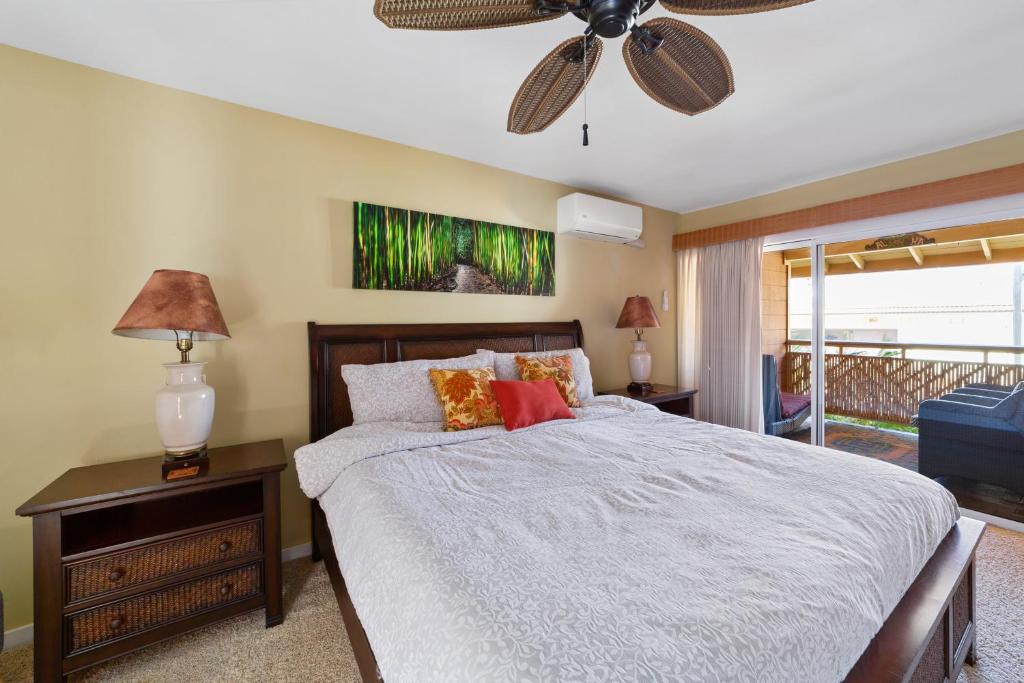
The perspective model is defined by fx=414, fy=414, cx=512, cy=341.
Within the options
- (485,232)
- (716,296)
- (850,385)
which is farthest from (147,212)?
(850,385)

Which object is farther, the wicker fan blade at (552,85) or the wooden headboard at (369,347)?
the wooden headboard at (369,347)

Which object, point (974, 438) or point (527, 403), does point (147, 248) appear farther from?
point (974, 438)

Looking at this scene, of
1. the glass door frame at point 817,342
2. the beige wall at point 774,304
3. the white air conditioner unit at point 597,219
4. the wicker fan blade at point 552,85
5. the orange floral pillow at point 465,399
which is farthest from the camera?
the beige wall at point 774,304

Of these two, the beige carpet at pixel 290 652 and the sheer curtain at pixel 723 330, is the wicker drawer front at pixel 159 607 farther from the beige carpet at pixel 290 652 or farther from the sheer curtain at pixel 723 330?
the sheer curtain at pixel 723 330

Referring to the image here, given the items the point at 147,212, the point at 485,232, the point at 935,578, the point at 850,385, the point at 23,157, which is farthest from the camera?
the point at 850,385

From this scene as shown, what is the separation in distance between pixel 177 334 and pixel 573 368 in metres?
2.16

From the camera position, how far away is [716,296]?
12.9 feet

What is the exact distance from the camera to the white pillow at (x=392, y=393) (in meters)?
2.20

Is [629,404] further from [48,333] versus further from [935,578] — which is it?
[48,333]

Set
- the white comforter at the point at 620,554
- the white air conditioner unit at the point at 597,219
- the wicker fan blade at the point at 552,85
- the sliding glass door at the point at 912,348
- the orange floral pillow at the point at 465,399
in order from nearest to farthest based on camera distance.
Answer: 1. the white comforter at the point at 620,554
2. the wicker fan blade at the point at 552,85
3. the orange floral pillow at the point at 465,399
4. the sliding glass door at the point at 912,348
5. the white air conditioner unit at the point at 597,219

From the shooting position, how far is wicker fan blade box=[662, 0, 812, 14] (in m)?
1.13

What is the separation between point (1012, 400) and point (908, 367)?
21.8 inches

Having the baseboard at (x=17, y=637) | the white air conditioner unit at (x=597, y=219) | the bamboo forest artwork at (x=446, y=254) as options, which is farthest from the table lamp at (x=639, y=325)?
the baseboard at (x=17, y=637)

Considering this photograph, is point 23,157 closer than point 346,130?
Yes
